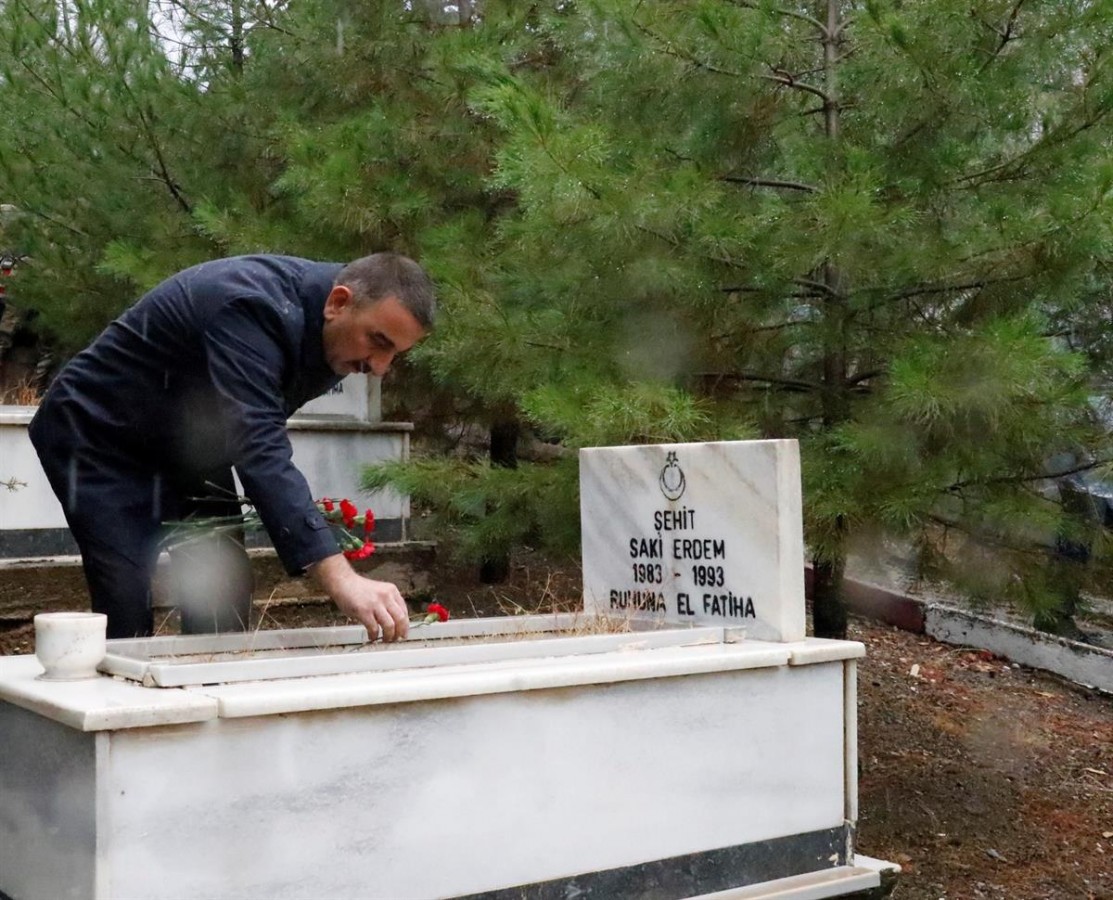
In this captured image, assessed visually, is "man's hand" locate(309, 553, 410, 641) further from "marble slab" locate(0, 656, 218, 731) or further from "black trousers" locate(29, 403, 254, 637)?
"black trousers" locate(29, 403, 254, 637)

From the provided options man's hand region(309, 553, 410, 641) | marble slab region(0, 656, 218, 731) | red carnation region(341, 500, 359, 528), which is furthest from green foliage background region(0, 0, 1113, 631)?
marble slab region(0, 656, 218, 731)

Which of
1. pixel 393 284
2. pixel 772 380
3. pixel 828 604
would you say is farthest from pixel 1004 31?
pixel 393 284

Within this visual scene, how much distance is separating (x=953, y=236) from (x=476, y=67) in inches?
78.4

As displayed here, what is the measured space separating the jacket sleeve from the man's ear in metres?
0.07

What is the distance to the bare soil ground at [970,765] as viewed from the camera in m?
4.41

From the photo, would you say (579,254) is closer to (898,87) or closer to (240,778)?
(898,87)

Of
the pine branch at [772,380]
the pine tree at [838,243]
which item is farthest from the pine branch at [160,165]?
the pine branch at [772,380]

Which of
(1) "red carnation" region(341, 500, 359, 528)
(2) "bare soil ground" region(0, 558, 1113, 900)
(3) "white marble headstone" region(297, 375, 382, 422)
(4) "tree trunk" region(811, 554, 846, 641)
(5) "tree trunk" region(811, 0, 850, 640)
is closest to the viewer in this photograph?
(1) "red carnation" region(341, 500, 359, 528)

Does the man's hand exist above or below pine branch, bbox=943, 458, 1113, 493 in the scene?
below

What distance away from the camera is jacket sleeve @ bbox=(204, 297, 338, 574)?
9.23 feet

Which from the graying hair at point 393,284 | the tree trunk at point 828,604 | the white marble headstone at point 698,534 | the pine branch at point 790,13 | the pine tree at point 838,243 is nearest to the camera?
the graying hair at point 393,284

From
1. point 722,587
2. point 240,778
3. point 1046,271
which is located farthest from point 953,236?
point 240,778

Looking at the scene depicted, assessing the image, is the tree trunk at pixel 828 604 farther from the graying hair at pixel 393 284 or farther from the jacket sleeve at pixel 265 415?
the jacket sleeve at pixel 265 415

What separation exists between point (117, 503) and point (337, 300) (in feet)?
2.49
